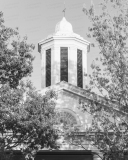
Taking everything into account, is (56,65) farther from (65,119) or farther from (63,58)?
(65,119)

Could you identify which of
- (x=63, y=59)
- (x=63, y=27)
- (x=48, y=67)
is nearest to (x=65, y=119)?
(x=63, y=59)

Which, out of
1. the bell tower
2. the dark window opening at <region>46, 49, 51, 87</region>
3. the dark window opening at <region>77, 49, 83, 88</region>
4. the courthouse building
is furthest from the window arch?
the dark window opening at <region>46, 49, 51, 87</region>

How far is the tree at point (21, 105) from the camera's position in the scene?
582 inches

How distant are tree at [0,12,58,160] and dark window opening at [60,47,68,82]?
38.7ft

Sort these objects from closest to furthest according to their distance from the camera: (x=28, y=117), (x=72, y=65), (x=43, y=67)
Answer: (x=28, y=117) → (x=72, y=65) → (x=43, y=67)

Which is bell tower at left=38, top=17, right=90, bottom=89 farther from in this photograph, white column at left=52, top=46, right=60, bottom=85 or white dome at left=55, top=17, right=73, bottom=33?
white dome at left=55, top=17, right=73, bottom=33

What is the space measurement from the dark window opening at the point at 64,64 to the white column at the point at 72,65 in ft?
0.79

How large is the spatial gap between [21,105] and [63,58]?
14157 millimetres

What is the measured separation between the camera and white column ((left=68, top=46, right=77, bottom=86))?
2817 cm

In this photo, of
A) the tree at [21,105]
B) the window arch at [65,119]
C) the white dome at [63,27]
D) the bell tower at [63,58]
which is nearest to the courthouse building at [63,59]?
the bell tower at [63,58]

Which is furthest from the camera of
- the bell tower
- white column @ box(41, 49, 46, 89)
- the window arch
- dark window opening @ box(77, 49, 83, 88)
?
white column @ box(41, 49, 46, 89)

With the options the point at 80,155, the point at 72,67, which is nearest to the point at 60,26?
the point at 72,67

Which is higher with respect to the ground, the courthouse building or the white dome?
Answer: the white dome

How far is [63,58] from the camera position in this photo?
2877 cm
